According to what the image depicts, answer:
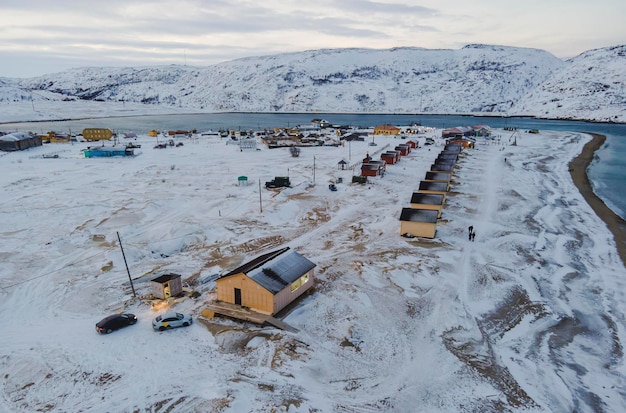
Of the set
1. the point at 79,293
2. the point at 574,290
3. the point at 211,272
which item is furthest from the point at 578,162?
the point at 79,293

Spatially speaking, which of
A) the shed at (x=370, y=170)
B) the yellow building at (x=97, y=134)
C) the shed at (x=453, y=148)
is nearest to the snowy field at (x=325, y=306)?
the shed at (x=370, y=170)

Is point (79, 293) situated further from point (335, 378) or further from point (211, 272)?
point (335, 378)

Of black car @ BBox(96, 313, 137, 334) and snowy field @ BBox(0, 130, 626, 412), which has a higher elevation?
black car @ BBox(96, 313, 137, 334)

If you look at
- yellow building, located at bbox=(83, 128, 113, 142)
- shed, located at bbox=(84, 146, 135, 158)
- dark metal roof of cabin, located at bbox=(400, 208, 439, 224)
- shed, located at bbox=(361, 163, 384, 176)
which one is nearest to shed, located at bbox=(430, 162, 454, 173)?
shed, located at bbox=(361, 163, 384, 176)

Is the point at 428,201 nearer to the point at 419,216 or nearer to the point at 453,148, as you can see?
the point at 419,216

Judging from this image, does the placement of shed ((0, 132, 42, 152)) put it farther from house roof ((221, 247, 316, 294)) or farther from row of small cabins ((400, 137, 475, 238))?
row of small cabins ((400, 137, 475, 238))

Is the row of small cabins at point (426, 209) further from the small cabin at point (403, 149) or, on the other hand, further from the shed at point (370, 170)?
the small cabin at point (403, 149)
